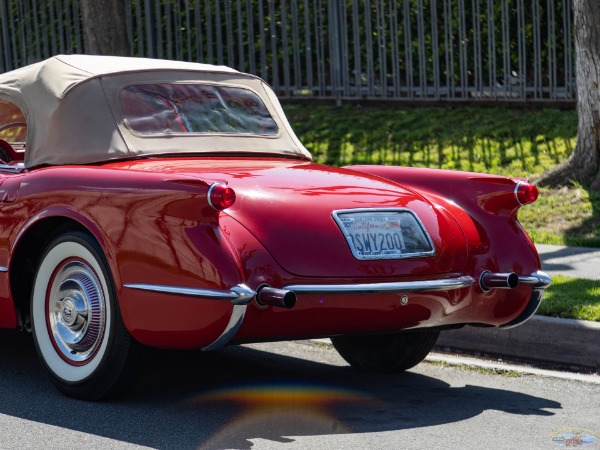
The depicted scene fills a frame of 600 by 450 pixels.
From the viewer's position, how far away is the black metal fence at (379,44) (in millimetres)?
13562

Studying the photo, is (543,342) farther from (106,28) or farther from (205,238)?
(106,28)

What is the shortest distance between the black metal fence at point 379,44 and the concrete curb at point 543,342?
7.03 meters

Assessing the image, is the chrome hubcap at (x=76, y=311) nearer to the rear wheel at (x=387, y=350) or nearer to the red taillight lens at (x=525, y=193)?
the rear wheel at (x=387, y=350)

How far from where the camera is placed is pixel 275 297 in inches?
192

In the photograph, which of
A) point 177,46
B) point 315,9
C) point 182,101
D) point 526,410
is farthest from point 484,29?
point 526,410

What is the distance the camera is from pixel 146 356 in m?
5.29

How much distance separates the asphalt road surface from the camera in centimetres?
482

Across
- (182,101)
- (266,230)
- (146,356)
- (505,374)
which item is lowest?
(505,374)

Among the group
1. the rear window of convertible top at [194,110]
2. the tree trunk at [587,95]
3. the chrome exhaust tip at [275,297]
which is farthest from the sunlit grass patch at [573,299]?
the tree trunk at [587,95]

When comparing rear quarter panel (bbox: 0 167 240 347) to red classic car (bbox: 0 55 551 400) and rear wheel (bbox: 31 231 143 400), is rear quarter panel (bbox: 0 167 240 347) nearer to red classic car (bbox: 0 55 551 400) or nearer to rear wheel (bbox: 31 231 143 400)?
red classic car (bbox: 0 55 551 400)

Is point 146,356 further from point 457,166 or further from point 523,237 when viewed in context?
point 457,166

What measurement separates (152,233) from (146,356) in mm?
586

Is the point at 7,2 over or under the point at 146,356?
over

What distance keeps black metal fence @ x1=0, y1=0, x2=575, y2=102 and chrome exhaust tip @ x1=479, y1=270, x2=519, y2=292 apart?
319 inches
